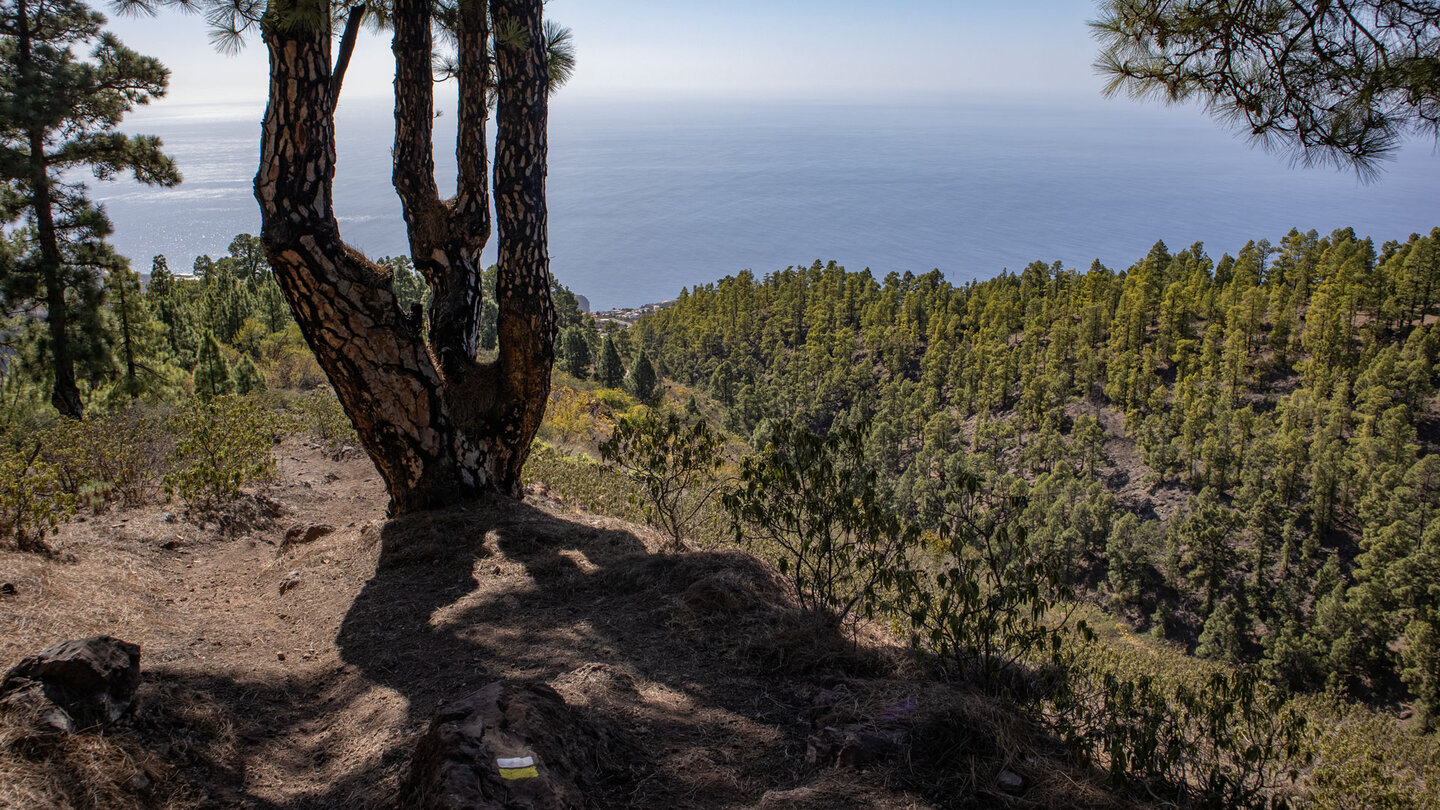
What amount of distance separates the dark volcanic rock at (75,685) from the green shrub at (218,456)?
11.6 feet

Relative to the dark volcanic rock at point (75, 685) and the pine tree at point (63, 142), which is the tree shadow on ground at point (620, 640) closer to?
the dark volcanic rock at point (75, 685)

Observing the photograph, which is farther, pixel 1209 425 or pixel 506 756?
pixel 1209 425

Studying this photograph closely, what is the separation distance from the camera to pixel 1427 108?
3.11m

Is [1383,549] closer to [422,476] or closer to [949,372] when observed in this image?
[949,372]

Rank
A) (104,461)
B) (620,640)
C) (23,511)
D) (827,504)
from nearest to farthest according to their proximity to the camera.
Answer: (620,640), (827,504), (23,511), (104,461)

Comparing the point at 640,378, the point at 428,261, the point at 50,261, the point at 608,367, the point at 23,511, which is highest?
the point at 428,261

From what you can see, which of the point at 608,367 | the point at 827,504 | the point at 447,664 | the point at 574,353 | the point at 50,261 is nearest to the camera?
the point at 447,664

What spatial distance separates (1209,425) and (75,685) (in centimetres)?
5846

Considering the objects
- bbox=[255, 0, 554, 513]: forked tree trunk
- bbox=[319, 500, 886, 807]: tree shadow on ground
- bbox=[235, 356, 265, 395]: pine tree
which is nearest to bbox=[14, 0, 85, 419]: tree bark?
bbox=[235, 356, 265, 395]: pine tree

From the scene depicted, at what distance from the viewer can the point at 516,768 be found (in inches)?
68.6

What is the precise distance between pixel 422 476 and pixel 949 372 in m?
66.2

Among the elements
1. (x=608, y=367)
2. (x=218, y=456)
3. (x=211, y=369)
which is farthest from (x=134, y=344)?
(x=608, y=367)

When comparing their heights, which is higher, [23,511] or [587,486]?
[23,511]

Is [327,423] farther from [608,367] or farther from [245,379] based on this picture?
[608,367]
